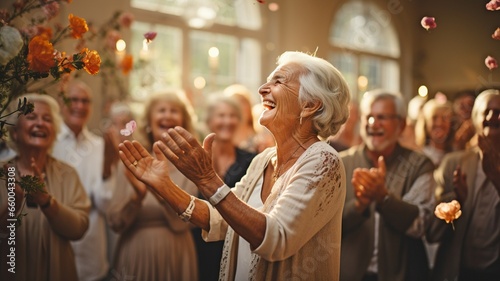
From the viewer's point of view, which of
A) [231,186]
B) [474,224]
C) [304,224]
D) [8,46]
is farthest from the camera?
[231,186]

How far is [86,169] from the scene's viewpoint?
4.07m

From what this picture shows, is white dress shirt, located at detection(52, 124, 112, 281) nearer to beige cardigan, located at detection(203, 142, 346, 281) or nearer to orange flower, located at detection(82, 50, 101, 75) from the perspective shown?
orange flower, located at detection(82, 50, 101, 75)

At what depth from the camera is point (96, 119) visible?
5.46 metres

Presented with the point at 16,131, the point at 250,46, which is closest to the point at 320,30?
the point at 250,46

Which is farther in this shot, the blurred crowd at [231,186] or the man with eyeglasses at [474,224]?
the man with eyeglasses at [474,224]

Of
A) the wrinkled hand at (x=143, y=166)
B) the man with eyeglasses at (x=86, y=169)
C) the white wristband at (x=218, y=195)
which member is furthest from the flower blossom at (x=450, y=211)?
the man with eyeglasses at (x=86, y=169)

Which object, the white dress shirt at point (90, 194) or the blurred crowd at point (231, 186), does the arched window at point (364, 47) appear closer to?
the white dress shirt at point (90, 194)

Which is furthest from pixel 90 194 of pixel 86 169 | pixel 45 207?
pixel 45 207

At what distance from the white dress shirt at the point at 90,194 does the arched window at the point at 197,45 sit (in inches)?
59.9

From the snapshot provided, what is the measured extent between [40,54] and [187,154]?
0.60m

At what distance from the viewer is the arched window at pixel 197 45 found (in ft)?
20.0

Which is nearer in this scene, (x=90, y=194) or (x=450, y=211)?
(x=450, y=211)

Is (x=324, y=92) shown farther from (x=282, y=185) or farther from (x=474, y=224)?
Result: (x=474, y=224)

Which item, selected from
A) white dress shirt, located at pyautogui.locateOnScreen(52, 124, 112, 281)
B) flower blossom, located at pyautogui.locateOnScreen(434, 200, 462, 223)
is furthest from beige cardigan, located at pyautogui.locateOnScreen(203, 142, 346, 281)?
white dress shirt, located at pyautogui.locateOnScreen(52, 124, 112, 281)
